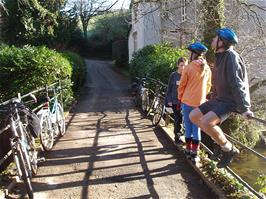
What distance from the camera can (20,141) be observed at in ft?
17.9

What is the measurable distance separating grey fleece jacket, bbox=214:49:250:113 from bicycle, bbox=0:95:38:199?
247 cm

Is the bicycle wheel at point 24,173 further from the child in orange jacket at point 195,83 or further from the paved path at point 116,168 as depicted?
the child in orange jacket at point 195,83

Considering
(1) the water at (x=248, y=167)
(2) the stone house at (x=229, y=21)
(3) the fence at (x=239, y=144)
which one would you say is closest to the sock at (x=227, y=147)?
(3) the fence at (x=239, y=144)

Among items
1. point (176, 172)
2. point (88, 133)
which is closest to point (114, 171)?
point (176, 172)

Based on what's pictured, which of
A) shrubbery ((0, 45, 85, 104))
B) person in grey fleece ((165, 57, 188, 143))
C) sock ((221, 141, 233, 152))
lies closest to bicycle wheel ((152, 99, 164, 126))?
person in grey fleece ((165, 57, 188, 143))

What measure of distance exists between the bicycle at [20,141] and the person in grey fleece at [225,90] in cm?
218

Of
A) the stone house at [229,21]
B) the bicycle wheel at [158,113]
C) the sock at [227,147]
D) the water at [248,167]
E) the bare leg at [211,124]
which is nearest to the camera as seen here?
the bare leg at [211,124]

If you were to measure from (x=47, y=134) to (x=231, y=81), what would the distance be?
408cm

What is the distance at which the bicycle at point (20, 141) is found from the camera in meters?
5.32

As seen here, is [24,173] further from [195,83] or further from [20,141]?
[195,83]

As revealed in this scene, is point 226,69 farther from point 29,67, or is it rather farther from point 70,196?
point 29,67

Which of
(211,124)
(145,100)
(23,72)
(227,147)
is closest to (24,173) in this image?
(211,124)

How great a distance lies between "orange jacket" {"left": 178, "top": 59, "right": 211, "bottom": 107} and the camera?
6.50 meters

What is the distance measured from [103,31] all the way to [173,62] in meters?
45.9
